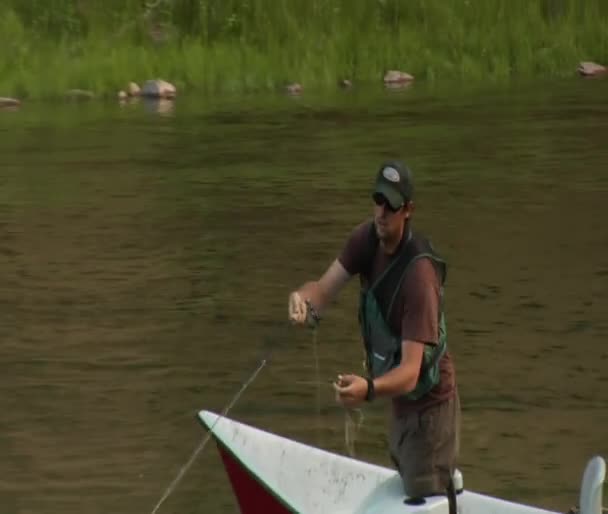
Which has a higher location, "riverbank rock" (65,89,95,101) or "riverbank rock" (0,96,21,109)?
"riverbank rock" (65,89,95,101)

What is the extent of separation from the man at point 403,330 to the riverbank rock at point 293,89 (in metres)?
23.2

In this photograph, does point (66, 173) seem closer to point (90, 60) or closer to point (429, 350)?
point (90, 60)

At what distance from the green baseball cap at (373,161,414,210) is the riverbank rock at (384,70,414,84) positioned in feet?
80.0

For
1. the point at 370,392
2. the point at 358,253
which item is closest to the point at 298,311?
the point at 358,253

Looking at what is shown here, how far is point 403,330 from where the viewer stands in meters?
7.85

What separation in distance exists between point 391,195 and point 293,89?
2385cm

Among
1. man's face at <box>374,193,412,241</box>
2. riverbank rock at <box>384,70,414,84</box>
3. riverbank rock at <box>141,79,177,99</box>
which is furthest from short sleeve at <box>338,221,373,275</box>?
riverbank rock at <box>384,70,414,84</box>

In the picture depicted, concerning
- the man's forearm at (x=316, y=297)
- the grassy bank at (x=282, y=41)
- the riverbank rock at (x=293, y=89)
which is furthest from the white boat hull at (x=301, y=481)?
the grassy bank at (x=282, y=41)

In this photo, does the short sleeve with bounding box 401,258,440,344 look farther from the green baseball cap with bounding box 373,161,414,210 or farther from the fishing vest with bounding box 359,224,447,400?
the green baseball cap with bounding box 373,161,414,210

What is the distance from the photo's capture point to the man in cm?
780

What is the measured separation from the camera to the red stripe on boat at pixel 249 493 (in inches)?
345

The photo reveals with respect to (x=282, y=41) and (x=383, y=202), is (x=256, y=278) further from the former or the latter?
(x=282, y=41)

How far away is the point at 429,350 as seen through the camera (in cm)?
792

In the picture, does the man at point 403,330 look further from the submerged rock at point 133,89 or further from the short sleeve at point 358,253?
the submerged rock at point 133,89
